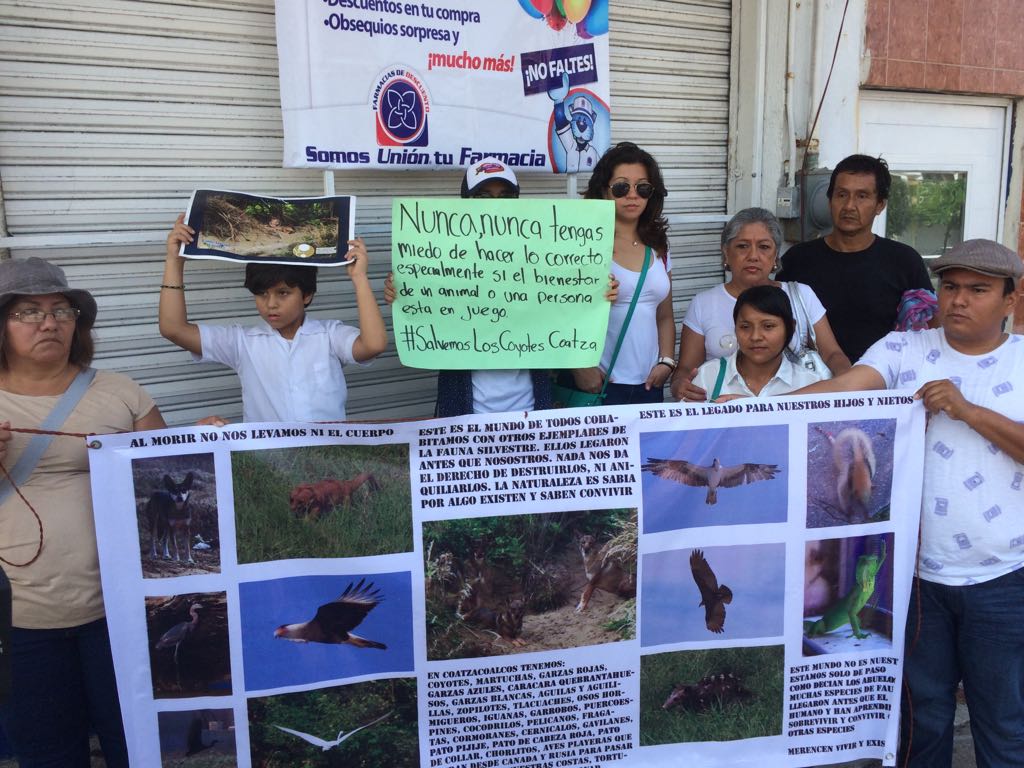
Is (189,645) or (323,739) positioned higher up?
(189,645)

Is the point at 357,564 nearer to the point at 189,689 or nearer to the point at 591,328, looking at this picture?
the point at 189,689

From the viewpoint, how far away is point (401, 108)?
3.70 metres

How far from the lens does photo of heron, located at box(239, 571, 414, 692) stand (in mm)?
2553

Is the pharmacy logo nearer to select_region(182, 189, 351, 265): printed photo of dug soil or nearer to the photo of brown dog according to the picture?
select_region(182, 189, 351, 265): printed photo of dug soil

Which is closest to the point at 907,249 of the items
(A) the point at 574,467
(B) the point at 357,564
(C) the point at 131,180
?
(A) the point at 574,467

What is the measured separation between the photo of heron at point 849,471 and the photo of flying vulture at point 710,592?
0.36 meters

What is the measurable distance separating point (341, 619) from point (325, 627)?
0.17ft

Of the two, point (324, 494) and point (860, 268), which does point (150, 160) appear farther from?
point (860, 268)

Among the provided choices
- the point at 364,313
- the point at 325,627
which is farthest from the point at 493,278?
the point at 325,627

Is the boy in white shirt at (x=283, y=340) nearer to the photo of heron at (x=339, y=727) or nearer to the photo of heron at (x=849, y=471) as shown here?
the photo of heron at (x=339, y=727)

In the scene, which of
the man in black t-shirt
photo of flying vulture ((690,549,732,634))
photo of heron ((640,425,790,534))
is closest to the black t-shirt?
the man in black t-shirt

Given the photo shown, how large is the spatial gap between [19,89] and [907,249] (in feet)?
11.7

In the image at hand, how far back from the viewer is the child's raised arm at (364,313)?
2.88m

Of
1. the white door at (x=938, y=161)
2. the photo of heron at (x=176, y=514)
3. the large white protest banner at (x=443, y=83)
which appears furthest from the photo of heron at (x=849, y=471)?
the white door at (x=938, y=161)
